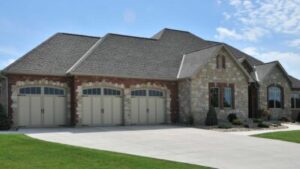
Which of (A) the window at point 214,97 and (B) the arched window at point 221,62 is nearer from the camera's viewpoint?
(A) the window at point 214,97

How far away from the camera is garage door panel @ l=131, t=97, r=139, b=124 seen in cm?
2555

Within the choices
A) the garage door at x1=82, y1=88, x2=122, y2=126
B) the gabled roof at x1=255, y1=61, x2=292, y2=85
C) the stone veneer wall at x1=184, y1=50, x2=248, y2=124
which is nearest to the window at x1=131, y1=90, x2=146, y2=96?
the garage door at x1=82, y1=88, x2=122, y2=126

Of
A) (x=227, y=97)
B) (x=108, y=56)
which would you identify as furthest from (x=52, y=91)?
(x=227, y=97)

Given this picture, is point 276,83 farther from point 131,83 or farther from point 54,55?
point 54,55

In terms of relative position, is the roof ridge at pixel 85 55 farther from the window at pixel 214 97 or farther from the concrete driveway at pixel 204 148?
the window at pixel 214 97

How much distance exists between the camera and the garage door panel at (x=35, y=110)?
905 inches

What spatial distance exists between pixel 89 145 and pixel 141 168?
5.35 meters

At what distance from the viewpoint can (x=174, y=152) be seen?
44.5 feet

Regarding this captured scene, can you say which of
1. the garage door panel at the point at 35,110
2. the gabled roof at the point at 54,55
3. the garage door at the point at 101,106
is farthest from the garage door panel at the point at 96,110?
the garage door panel at the point at 35,110

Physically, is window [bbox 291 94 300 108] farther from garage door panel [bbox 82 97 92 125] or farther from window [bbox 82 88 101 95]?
garage door panel [bbox 82 97 92 125]

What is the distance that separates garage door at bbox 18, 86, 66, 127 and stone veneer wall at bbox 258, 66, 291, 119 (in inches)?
635

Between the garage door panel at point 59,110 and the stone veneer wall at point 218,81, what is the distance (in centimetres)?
850

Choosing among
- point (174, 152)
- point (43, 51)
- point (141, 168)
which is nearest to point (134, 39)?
point (43, 51)

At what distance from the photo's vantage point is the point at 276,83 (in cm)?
3191
